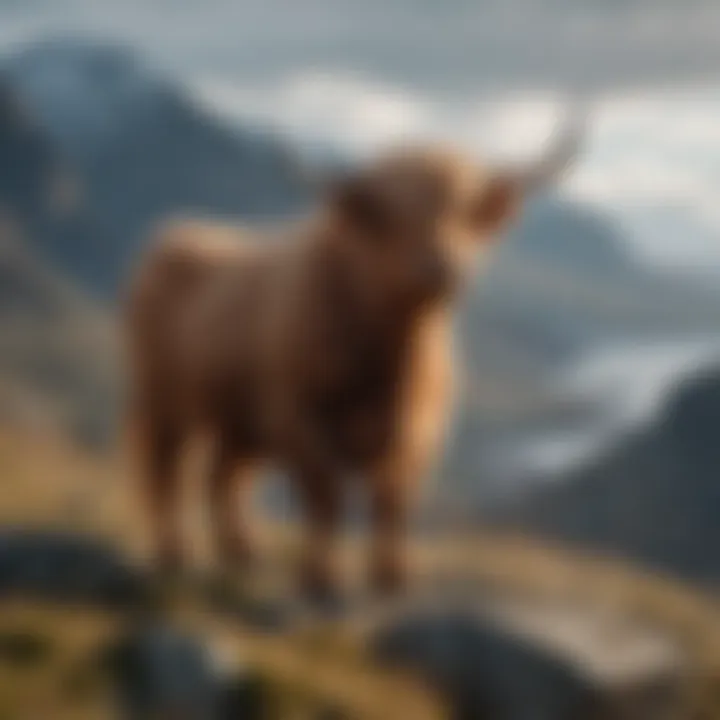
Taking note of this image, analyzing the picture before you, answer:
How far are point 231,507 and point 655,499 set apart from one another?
1.09 ft

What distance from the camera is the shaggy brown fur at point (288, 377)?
131 cm

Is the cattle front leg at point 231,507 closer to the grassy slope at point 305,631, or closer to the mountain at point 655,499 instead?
the grassy slope at point 305,631

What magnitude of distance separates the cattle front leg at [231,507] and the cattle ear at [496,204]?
10.5 inches

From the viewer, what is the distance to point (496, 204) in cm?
128

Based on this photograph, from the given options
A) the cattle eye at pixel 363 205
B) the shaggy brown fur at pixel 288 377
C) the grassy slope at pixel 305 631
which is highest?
the cattle eye at pixel 363 205

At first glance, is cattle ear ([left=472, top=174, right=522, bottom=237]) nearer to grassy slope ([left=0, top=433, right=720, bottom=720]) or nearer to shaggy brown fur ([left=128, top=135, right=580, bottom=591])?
shaggy brown fur ([left=128, top=135, right=580, bottom=591])

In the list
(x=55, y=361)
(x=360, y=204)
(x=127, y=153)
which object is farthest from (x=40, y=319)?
(x=360, y=204)

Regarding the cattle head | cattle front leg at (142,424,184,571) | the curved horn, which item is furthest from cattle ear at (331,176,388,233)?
cattle front leg at (142,424,184,571)

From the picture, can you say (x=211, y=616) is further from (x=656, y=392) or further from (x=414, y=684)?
(x=656, y=392)

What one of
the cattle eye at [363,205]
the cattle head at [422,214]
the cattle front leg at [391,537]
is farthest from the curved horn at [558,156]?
the cattle front leg at [391,537]

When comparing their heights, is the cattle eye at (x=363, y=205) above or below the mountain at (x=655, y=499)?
above

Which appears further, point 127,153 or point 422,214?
point 127,153

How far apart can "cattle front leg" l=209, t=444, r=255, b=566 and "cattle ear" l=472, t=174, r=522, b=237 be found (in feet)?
0.87

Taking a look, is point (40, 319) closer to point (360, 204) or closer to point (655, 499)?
point (360, 204)
